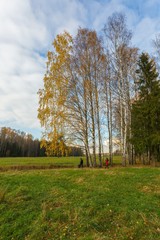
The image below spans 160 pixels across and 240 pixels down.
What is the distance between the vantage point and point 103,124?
49.5 feet

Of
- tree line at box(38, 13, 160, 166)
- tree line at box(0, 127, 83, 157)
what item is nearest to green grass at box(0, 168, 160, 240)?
tree line at box(38, 13, 160, 166)

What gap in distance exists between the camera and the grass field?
3574 millimetres

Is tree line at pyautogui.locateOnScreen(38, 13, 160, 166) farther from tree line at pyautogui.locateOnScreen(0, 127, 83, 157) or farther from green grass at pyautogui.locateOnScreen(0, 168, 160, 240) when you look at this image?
tree line at pyautogui.locateOnScreen(0, 127, 83, 157)

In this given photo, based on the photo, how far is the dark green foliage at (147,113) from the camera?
12.8m

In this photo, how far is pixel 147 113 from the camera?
13258 millimetres

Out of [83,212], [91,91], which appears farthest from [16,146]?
[83,212]

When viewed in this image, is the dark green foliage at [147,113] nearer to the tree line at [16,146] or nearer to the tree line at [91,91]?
the tree line at [91,91]

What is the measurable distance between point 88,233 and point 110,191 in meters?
2.48

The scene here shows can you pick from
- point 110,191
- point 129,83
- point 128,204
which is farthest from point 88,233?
point 129,83

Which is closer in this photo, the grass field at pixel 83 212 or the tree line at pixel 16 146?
the grass field at pixel 83 212

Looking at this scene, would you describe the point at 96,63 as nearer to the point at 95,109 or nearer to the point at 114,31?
the point at 114,31

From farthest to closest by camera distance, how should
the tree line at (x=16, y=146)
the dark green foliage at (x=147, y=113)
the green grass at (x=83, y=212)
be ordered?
the tree line at (x=16, y=146) → the dark green foliage at (x=147, y=113) → the green grass at (x=83, y=212)

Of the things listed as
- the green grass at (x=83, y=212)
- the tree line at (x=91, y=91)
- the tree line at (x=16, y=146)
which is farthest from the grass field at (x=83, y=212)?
the tree line at (x=16, y=146)

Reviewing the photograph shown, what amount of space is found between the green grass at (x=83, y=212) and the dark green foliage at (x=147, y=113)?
6756 millimetres
